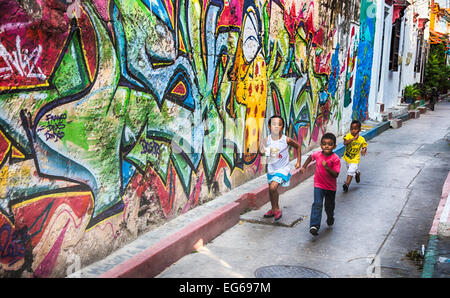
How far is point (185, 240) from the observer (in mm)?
5480

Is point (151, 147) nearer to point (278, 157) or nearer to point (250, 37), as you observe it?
point (278, 157)

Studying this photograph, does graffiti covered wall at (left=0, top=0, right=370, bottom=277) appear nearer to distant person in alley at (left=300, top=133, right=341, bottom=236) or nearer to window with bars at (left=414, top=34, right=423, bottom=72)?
distant person in alley at (left=300, top=133, right=341, bottom=236)

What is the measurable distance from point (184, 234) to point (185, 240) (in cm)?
7

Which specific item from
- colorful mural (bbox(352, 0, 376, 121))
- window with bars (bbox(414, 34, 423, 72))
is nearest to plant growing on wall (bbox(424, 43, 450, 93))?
window with bars (bbox(414, 34, 423, 72))

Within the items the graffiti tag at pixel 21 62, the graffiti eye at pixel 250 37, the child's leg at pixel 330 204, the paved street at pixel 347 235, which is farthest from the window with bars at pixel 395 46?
the graffiti tag at pixel 21 62

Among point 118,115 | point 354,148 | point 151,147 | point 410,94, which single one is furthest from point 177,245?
point 410,94

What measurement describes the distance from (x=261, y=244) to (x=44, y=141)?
2.99 meters

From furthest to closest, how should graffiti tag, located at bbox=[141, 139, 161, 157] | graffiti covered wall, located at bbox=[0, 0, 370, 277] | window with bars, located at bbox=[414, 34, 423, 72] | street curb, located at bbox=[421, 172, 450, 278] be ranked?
window with bars, located at bbox=[414, 34, 423, 72] < graffiti tag, located at bbox=[141, 139, 161, 157] < street curb, located at bbox=[421, 172, 450, 278] < graffiti covered wall, located at bbox=[0, 0, 370, 277]

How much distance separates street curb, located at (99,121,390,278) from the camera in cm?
460

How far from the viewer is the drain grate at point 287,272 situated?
16.5 feet

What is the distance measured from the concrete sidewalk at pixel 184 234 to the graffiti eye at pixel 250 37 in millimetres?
2112

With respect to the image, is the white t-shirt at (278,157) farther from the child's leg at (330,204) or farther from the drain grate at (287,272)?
the drain grate at (287,272)

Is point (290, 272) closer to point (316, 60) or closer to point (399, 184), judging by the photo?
point (399, 184)
